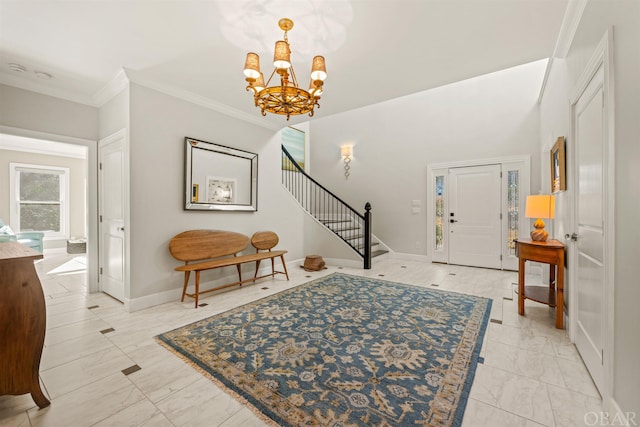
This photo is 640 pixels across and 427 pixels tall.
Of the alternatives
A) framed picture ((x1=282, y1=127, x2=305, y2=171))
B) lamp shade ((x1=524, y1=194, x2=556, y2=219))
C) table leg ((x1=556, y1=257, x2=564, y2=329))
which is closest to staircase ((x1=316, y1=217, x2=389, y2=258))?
framed picture ((x1=282, y1=127, x2=305, y2=171))

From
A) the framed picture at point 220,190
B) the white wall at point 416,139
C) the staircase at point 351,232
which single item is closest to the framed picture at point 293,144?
the white wall at point 416,139

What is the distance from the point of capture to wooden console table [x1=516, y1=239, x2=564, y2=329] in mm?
2514

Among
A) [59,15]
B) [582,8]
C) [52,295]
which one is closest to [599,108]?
[582,8]

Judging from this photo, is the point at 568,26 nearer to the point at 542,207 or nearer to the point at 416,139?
the point at 542,207

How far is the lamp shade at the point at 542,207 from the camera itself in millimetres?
2828

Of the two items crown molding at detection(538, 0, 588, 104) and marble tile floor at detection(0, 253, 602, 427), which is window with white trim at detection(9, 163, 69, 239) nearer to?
marble tile floor at detection(0, 253, 602, 427)

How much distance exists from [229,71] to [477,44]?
101 inches

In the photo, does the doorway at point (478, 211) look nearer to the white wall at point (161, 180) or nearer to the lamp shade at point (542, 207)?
the lamp shade at point (542, 207)

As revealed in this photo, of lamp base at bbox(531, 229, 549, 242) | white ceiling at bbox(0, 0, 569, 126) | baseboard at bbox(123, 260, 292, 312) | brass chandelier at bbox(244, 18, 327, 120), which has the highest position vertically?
white ceiling at bbox(0, 0, 569, 126)

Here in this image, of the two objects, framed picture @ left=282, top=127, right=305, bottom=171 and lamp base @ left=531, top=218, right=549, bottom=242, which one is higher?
framed picture @ left=282, top=127, right=305, bottom=171

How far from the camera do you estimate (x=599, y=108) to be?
172 cm

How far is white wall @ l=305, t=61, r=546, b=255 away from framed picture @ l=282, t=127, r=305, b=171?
0.34 m

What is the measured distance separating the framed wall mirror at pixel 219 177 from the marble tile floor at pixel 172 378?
1434 mm

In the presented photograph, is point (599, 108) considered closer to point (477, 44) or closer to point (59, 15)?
point (477, 44)
